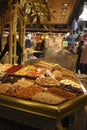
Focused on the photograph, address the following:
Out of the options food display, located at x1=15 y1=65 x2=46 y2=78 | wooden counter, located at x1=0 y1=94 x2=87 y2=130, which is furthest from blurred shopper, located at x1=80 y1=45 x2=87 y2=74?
→ wooden counter, located at x1=0 y1=94 x2=87 y2=130

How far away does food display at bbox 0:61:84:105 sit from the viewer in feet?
9.47

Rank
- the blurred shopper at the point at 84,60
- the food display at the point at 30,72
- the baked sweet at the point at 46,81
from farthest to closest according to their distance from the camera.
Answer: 1. the blurred shopper at the point at 84,60
2. the food display at the point at 30,72
3. the baked sweet at the point at 46,81

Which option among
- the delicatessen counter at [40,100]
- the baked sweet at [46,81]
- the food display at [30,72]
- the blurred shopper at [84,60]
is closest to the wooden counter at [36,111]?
the delicatessen counter at [40,100]

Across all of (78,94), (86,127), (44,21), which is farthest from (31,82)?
(44,21)

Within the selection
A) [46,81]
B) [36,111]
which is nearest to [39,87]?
[46,81]

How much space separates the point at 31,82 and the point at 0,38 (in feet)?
12.3

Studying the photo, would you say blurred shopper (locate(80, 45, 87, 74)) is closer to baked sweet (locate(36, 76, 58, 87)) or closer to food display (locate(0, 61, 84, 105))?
food display (locate(0, 61, 84, 105))

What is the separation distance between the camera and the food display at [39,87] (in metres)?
2.89

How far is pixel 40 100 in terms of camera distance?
9.16ft

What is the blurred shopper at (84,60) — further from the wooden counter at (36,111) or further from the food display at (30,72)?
the wooden counter at (36,111)

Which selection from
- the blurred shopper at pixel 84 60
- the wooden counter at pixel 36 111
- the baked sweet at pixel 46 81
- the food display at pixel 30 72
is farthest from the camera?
the blurred shopper at pixel 84 60

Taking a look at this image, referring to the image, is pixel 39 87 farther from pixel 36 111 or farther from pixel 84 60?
pixel 84 60

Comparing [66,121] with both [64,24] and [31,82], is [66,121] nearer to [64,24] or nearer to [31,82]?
[31,82]

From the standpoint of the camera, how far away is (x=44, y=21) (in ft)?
19.9
